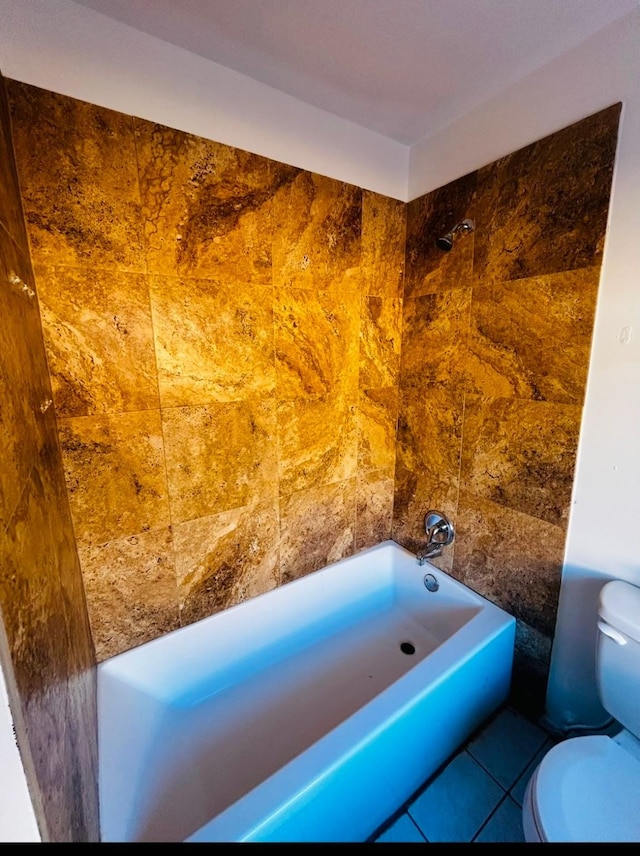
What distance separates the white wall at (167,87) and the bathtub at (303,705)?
1927 millimetres

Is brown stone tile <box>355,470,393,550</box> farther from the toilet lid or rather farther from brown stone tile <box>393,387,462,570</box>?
the toilet lid

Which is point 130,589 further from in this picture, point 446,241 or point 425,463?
point 446,241

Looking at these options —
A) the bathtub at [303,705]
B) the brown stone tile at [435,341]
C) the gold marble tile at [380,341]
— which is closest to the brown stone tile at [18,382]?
the bathtub at [303,705]

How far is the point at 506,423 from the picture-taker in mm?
1426

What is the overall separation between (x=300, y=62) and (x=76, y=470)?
5.32 feet

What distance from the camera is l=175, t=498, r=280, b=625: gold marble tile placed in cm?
143

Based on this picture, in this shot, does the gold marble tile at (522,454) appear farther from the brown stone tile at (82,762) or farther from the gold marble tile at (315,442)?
the brown stone tile at (82,762)

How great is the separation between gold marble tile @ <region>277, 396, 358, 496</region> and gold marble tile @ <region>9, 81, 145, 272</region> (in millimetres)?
846

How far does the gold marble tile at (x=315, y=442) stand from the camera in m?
1.60

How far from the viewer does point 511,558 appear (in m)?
1.47

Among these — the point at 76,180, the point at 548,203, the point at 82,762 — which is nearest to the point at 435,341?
the point at 548,203

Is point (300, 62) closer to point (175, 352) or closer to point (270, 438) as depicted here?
point (175, 352)

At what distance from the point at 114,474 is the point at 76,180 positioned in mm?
958

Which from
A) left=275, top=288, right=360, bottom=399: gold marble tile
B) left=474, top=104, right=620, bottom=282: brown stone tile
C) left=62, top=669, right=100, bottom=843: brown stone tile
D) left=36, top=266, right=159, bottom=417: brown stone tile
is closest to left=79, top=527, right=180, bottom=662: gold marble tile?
left=62, top=669, right=100, bottom=843: brown stone tile
